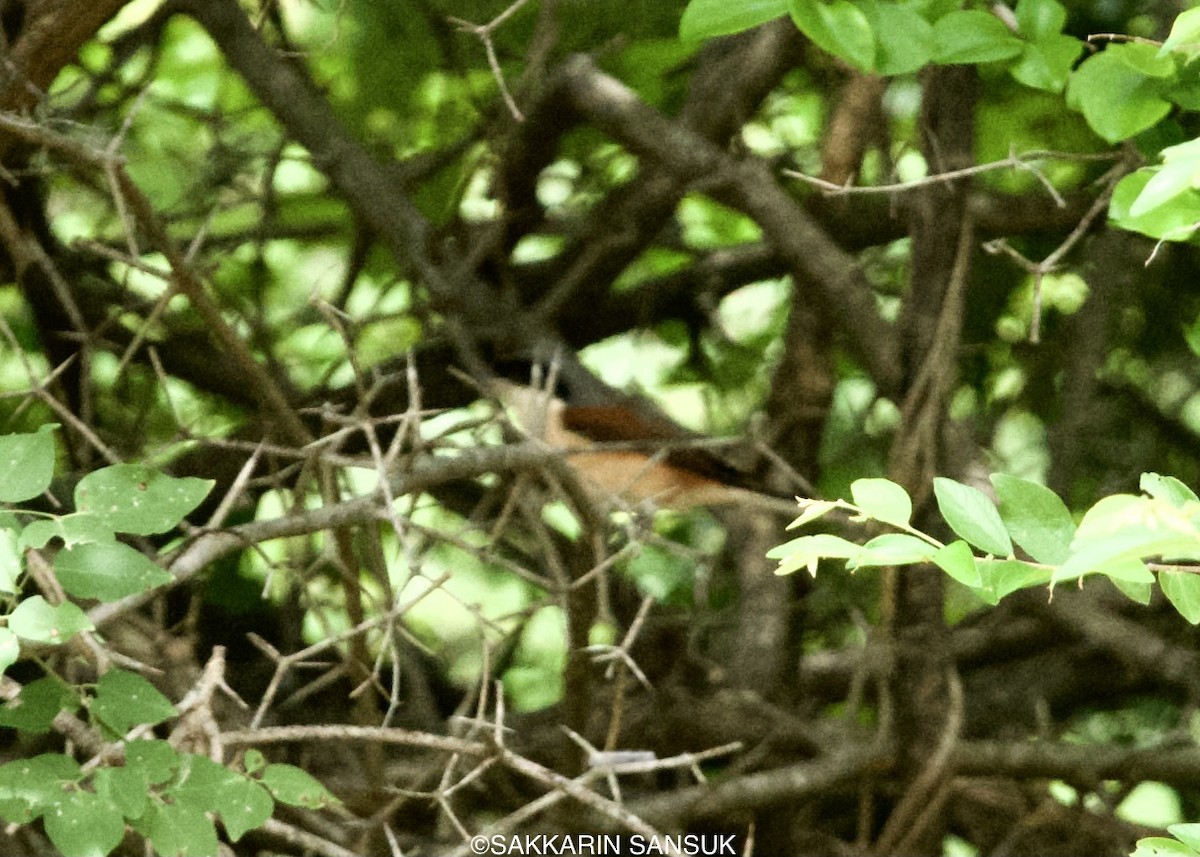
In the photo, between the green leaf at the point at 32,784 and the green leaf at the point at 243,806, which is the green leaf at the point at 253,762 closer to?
the green leaf at the point at 243,806

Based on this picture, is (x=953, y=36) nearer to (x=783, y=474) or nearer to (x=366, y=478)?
(x=783, y=474)

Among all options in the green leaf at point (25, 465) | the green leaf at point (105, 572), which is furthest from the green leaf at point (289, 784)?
the green leaf at point (25, 465)

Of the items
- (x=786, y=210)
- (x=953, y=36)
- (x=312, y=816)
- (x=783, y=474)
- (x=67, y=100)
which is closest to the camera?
(x=953, y=36)

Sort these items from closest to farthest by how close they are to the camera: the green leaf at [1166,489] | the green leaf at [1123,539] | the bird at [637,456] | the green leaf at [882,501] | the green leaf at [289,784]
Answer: the green leaf at [1123,539], the green leaf at [1166,489], the green leaf at [882,501], the green leaf at [289,784], the bird at [637,456]

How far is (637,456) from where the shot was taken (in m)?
4.20

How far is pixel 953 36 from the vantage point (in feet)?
6.05

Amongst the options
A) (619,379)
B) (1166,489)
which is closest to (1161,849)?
(1166,489)

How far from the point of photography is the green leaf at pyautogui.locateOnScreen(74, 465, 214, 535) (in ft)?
4.68

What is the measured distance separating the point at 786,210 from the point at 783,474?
788 mm

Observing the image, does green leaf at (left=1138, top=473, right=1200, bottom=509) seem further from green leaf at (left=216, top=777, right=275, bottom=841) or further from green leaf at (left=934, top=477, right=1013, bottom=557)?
green leaf at (left=216, top=777, right=275, bottom=841)

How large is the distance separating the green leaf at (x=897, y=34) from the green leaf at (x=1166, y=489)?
30.8 inches

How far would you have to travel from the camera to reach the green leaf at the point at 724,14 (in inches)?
64.3

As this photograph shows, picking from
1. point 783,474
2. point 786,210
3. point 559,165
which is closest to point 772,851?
point 783,474

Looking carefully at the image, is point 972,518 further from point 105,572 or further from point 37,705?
point 37,705
